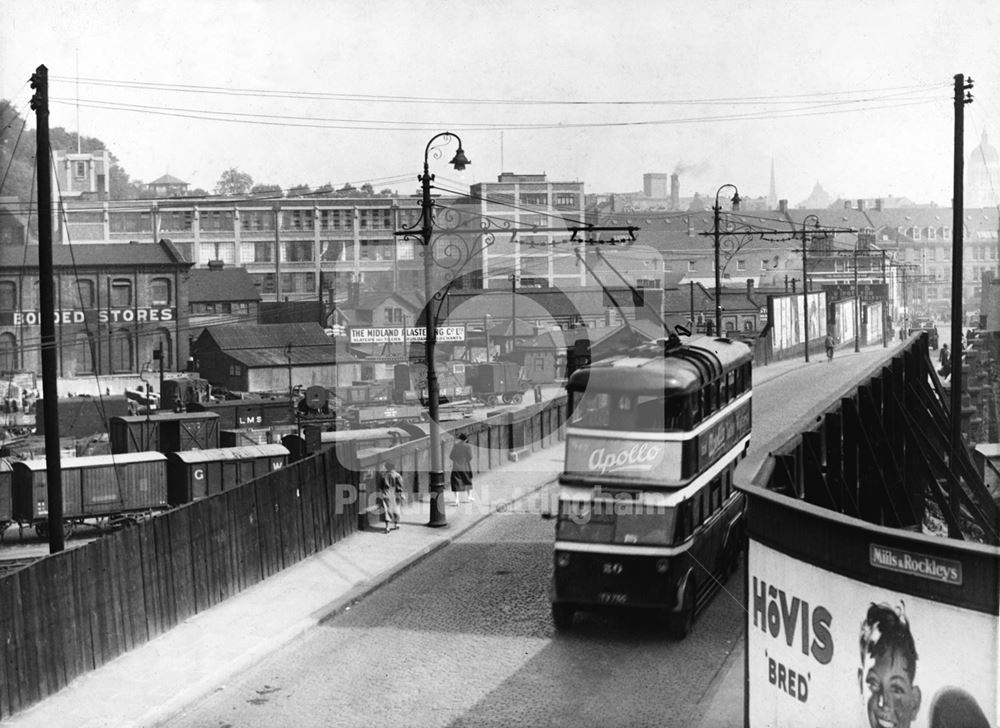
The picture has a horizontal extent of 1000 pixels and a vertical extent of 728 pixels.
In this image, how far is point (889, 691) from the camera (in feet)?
Answer: 23.3

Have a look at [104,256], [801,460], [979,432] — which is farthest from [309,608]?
[104,256]

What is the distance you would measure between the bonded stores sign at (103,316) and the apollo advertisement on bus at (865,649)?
66122 mm

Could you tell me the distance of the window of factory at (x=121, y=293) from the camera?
2896 inches

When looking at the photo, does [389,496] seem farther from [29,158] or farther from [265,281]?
[29,158]

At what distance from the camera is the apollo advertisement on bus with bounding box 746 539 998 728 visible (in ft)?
21.5

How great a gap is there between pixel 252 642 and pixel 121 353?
5995 centimetres

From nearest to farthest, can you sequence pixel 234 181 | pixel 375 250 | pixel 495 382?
1. pixel 495 382
2. pixel 375 250
3. pixel 234 181

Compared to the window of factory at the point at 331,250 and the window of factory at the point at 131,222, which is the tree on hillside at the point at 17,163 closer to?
the window of factory at the point at 131,222

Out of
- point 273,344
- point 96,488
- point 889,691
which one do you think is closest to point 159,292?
point 273,344

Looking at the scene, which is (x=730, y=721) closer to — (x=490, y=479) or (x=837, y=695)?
(x=837, y=695)

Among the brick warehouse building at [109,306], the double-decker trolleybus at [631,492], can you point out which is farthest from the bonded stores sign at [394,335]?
the double-decker trolleybus at [631,492]

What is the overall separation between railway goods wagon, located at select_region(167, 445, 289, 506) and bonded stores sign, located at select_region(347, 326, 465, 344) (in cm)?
3233

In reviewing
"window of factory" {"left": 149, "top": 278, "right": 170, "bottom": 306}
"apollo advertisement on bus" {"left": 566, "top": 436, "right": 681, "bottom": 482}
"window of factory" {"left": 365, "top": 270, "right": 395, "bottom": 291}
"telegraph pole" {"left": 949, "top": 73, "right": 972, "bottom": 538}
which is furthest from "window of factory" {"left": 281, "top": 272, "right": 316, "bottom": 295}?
"apollo advertisement on bus" {"left": 566, "top": 436, "right": 681, "bottom": 482}

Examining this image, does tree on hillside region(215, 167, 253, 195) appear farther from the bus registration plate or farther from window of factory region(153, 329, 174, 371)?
the bus registration plate
